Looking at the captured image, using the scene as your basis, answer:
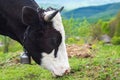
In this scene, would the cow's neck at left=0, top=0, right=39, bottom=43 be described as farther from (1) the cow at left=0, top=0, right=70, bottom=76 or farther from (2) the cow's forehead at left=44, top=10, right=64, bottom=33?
(2) the cow's forehead at left=44, top=10, right=64, bottom=33

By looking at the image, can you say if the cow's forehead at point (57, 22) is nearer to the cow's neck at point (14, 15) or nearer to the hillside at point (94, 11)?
the cow's neck at point (14, 15)

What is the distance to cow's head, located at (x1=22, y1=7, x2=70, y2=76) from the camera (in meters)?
6.87

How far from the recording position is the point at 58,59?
7.09 metres

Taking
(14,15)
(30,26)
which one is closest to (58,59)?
(30,26)

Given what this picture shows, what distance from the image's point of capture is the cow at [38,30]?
6891 millimetres

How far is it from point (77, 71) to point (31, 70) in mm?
1337

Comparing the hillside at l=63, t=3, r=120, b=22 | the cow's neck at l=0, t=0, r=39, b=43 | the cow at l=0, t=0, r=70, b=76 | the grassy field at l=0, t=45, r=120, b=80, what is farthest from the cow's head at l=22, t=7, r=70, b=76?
the hillside at l=63, t=3, r=120, b=22

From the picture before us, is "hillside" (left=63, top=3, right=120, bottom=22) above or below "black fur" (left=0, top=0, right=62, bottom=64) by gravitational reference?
below

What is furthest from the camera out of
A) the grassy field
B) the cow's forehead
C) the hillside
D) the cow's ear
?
the hillside

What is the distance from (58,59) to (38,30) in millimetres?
578

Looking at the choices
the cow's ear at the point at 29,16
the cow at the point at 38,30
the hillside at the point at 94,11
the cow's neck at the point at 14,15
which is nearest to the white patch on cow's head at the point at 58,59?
the cow at the point at 38,30

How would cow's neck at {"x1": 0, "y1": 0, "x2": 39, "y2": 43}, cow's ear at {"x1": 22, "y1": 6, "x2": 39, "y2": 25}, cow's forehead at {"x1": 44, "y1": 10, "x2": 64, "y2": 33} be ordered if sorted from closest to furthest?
cow's ear at {"x1": 22, "y1": 6, "x2": 39, "y2": 25} → cow's forehead at {"x1": 44, "y1": 10, "x2": 64, "y2": 33} → cow's neck at {"x1": 0, "y1": 0, "x2": 39, "y2": 43}

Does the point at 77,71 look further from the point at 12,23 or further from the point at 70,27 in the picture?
the point at 70,27

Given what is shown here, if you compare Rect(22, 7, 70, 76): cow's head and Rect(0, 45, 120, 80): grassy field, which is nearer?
Rect(22, 7, 70, 76): cow's head
